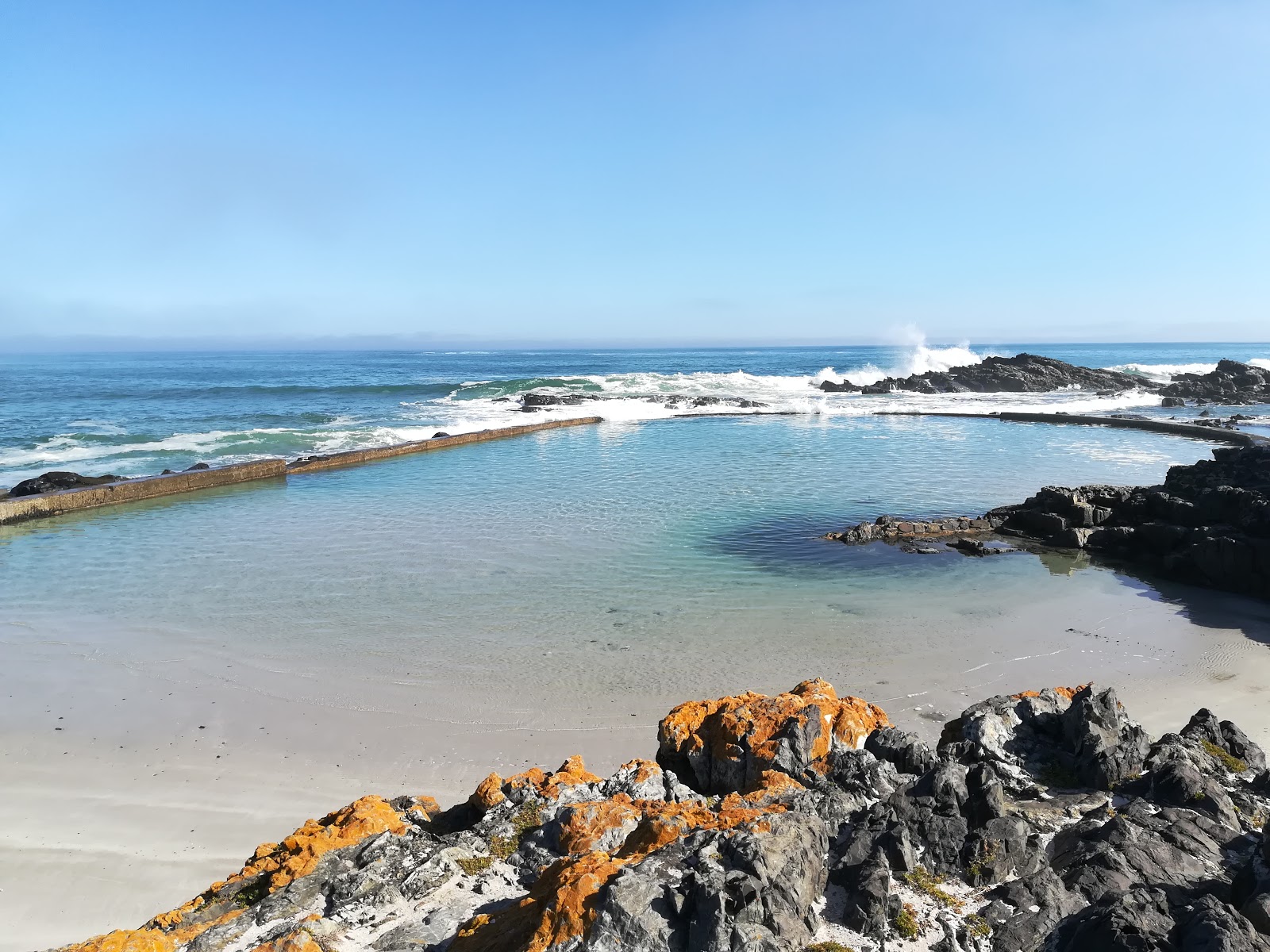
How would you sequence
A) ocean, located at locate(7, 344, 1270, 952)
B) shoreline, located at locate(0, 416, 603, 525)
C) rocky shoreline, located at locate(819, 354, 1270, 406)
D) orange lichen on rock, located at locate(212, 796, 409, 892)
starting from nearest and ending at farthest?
orange lichen on rock, located at locate(212, 796, 409, 892) < ocean, located at locate(7, 344, 1270, 952) < shoreline, located at locate(0, 416, 603, 525) < rocky shoreline, located at locate(819, 354, 1270, 406)

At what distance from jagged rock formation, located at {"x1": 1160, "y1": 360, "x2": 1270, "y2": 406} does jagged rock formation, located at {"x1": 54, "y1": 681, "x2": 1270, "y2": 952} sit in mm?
49684

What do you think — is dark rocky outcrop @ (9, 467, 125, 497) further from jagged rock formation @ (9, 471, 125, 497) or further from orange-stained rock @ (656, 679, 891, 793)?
orange-stained rock @ (656, 679, 891, 793)

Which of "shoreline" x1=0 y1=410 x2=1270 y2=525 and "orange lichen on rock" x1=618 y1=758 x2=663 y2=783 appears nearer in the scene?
"orange lichen on rock" x1=618 y1=758 x2=663 y2=783

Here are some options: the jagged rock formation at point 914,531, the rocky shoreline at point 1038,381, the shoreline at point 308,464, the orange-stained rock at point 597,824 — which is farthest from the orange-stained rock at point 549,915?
the rocky shoreline at point 1038,381

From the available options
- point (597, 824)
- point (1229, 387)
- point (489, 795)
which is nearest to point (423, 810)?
point (489, 795)

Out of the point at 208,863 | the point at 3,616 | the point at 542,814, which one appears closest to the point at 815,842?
the point at 542,814

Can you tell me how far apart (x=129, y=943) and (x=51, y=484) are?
20.4 metres

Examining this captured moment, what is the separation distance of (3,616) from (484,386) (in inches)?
1959

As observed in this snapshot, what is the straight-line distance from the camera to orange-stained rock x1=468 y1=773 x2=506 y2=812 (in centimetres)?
517

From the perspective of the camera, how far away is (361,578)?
13.0m

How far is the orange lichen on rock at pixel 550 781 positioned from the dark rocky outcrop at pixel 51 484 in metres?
19.3

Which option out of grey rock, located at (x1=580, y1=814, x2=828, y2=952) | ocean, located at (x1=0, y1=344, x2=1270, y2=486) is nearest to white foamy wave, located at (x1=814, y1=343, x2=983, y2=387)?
ocean, located at (x1=0, y1=344, x2=1270, y2=486)

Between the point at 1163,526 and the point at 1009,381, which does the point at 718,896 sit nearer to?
the point at 1163,526

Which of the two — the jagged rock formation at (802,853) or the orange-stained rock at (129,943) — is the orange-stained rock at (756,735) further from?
the orange-stained rock at (129,943)
